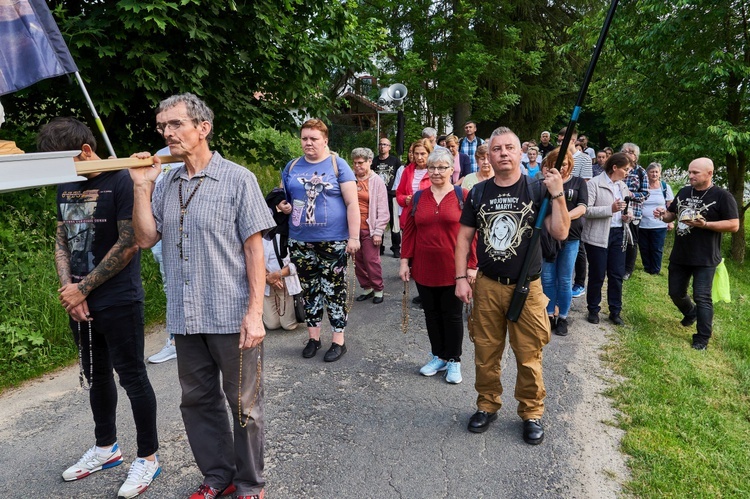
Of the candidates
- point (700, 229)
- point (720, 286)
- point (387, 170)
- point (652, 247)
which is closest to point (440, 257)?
point (700, 229)

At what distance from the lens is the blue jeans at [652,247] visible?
8062mm

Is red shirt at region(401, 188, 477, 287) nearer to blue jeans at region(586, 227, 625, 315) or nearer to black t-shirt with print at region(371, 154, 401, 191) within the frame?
blue jeans at region(586, 227, 625, 315)

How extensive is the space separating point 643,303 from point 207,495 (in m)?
5.96

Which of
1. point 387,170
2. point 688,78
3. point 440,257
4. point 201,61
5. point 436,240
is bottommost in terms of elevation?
point 440,257

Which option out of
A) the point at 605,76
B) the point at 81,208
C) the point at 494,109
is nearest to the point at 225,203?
the point at 81,208

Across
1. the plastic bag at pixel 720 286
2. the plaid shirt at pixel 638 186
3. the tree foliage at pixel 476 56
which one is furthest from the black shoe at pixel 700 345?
the tree foliage at pixel 476 56

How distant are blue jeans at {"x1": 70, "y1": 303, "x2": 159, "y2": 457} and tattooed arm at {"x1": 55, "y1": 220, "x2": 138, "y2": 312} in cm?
12

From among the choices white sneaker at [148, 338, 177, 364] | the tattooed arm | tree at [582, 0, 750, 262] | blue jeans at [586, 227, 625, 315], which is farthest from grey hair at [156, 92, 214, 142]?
tree at [582, 0, 750, 262]

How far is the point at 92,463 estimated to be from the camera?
9.87 feet

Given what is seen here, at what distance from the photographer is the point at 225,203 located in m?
2.43

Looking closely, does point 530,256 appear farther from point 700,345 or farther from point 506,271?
point 700,345

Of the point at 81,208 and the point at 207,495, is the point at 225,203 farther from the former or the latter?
the point at 207,495

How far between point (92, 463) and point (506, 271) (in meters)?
2.84

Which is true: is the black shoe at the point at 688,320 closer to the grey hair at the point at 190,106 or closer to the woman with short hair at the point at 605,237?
the woman with short hair at the point at 605,237
